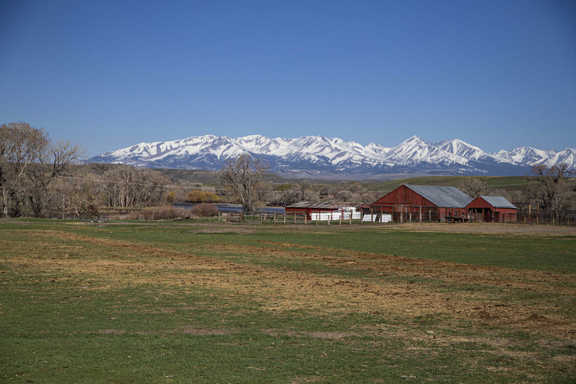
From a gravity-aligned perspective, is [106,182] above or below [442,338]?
above

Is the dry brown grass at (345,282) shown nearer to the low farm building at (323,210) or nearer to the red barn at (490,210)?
the low farm building at (323,210)

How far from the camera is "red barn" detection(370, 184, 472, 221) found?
78500 mm

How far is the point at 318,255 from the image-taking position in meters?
30.8

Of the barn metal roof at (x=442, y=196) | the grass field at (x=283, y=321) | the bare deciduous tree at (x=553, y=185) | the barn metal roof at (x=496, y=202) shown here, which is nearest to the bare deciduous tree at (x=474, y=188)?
the bare deciduous tree at (x=553, y=185)

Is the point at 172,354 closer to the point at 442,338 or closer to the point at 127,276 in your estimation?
the point at 442,338

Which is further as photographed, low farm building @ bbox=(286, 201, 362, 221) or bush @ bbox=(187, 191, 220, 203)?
bush @ bbox=(187, 191, 220, 203)

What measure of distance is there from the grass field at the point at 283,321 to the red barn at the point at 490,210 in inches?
2160

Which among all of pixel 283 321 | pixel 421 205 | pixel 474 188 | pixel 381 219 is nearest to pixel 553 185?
pixel 474 188

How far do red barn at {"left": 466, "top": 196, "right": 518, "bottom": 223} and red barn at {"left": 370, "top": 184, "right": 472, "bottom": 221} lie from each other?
1533 millimetres

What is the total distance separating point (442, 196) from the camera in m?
83.1

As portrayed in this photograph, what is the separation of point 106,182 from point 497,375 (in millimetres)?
120432

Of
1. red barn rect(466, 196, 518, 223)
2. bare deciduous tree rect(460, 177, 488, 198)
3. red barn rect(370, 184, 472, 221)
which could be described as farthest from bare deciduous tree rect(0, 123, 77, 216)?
bare deciduous tree rect(460, 177, 488, 198)

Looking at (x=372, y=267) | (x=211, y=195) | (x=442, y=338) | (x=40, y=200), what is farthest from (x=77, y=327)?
(x=211, y=195)

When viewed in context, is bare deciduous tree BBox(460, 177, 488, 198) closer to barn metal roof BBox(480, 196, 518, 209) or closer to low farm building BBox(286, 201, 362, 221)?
barn metal roof BBox(480, 196, 518, 209)
